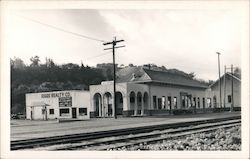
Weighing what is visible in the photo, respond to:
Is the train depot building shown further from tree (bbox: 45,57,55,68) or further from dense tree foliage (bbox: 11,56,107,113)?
tree (bbox: 45,57,55,68)

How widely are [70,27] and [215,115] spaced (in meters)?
5.40

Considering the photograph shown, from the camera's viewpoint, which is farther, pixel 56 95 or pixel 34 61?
pixel 56 95

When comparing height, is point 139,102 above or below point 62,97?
below

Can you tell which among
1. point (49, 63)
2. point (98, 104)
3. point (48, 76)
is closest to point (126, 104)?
point (98, 104)

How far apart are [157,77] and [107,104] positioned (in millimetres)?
1517

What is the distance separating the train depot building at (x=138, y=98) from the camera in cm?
1012

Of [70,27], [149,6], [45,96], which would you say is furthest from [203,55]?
[45,96]

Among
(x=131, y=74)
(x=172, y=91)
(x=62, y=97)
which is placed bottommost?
(x=62, y=97)

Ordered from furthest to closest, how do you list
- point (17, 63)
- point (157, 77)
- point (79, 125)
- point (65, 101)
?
point (157, 77) → point (79, 125) → point (65, 101) → point (17, 63)

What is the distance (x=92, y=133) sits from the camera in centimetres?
1062

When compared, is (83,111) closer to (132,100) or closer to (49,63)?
(49,63)

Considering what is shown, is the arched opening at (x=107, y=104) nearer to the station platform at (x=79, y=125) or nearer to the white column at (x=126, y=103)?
the station platform at (x=79, y=125)

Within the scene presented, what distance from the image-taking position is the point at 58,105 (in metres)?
10.6

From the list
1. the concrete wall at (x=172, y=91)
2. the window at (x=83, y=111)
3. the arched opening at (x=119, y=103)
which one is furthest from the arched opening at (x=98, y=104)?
the concrete wall at (x=172, y=91)
